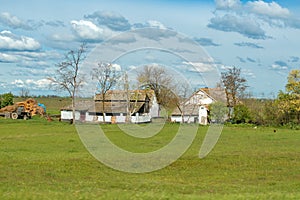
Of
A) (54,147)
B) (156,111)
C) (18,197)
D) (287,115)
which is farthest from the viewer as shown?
(156,111)

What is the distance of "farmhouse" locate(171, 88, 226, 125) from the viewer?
10406 centimetres

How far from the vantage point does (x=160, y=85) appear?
10100cm

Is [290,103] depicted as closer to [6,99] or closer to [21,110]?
[21,110]

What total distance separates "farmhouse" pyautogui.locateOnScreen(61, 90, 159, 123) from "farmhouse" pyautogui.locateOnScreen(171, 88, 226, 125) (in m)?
6.48

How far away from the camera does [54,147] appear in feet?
119

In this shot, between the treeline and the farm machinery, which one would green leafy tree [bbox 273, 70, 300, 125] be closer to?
the treeline

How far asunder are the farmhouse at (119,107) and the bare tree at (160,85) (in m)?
1.55

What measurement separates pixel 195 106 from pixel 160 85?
11.0m

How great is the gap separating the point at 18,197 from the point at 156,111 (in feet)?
314

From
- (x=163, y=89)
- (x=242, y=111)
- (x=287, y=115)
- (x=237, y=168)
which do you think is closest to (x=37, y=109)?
(x=163, y=89)

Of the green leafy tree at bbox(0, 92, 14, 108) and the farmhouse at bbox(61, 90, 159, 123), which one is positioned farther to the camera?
the green leafy tree at bbox(0, 92, 14, 108)

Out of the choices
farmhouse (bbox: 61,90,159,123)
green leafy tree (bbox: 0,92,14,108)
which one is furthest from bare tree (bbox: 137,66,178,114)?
green leafy tree (bbox: 0,92,14,108)

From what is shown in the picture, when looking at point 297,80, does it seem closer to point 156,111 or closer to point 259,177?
point 156,111

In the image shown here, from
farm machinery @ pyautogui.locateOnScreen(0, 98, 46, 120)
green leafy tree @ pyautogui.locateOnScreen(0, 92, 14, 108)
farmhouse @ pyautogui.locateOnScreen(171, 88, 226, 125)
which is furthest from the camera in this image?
green leafy tree @ pyautogui.locateOnScreen(0, 92, 14, 108)
